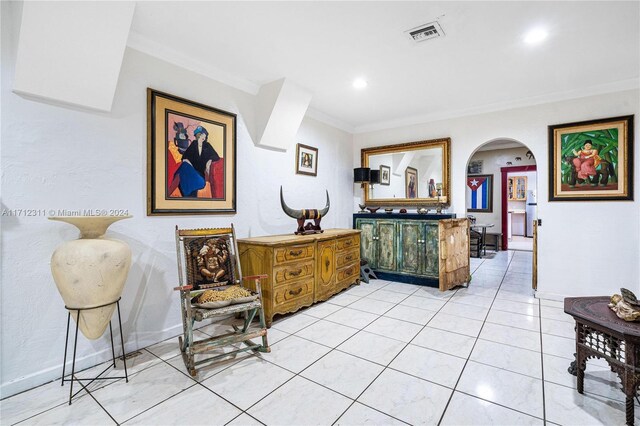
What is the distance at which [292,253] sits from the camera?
3.42m

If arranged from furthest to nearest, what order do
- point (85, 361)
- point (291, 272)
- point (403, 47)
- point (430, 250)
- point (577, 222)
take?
point (430, 250) < point (577, 222) < point (291, 272) < point (403, 47) < point (85, 361)

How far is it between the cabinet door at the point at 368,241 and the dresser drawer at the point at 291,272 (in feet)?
6.03

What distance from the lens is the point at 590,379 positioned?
2162 millimetres

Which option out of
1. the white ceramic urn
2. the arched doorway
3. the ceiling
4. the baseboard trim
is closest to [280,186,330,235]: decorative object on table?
the ceiling

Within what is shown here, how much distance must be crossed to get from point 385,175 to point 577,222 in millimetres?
2893

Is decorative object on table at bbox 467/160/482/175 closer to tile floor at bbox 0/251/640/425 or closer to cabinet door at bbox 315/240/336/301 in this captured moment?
tile floor at bbox 0/251/640/425

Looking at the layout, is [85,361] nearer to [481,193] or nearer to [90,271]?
[90,271]

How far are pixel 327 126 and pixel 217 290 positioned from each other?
3555 mm

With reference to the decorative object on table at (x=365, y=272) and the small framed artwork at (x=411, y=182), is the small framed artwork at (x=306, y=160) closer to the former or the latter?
the small framed artwork at (x=411, y=182)

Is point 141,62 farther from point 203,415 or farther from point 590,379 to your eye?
point 590,379

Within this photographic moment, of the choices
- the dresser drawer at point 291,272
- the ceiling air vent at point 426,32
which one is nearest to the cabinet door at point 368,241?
the dresser drawer at point 291,272

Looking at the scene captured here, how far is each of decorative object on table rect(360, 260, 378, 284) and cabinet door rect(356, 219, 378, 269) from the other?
0.09 metres

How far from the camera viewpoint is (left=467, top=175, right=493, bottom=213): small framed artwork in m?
8.66

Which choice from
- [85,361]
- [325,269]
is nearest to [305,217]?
[325,269]
